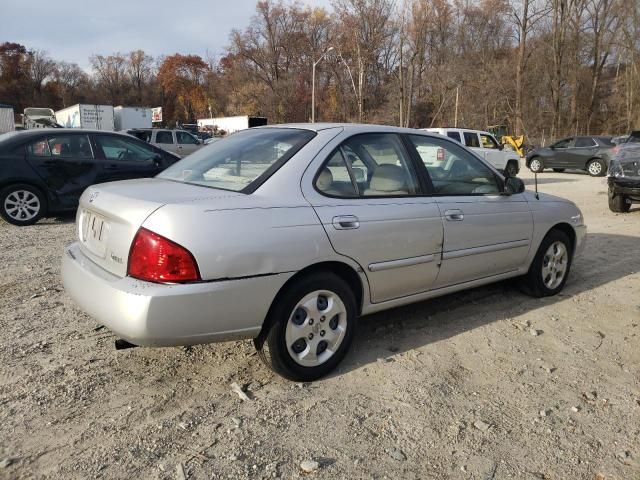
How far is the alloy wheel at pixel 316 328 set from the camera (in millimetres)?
3016

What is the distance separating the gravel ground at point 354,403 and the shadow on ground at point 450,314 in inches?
0.8

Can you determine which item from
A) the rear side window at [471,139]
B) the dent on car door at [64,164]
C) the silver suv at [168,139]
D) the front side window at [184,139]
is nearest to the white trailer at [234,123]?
the front side window at [184,139]

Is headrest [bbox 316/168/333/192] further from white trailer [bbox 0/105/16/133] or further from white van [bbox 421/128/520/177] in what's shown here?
white trailer [bbox 0/105/16/133]

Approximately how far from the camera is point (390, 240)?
11.0 feet

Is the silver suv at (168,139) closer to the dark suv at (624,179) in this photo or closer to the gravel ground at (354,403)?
the dark suv at (624,179)

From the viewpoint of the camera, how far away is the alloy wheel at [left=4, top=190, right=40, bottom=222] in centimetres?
782

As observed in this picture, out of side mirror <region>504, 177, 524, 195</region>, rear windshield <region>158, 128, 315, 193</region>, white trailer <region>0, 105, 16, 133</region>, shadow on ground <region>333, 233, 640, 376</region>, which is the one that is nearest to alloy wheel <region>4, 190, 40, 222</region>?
rear windshield <region>158, 128, 315, 193</region>

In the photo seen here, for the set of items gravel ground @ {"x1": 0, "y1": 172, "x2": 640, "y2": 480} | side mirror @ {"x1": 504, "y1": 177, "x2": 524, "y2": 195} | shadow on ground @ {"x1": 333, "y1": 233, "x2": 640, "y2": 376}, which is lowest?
gravel ground @ {"x1": 0, "y1": 172, "x2": 640, "y2": 480}

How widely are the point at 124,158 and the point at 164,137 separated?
1112 cm

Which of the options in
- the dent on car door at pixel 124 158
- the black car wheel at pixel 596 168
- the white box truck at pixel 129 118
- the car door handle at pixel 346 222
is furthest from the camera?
the white box truck at pixel 129 118

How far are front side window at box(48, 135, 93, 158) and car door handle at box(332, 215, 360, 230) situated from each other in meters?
6.55

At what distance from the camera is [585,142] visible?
65.3ft

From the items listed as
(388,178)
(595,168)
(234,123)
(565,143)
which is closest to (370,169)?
(388,178)

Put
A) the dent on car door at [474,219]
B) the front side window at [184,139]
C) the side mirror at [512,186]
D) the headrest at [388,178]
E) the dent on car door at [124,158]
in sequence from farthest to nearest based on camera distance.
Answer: the front side window at [184,139] < the dent on car door at [124,158] < the side mirror at [512,186] < the dent on car door at [474,219] < the headrest at [388,178]
